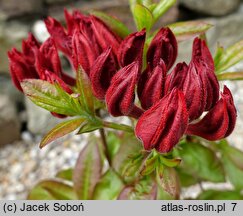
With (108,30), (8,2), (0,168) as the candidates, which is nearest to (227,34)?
(8,2)

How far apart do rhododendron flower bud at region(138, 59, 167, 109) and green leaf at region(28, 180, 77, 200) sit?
38 centimetres

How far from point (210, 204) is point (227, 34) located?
1552 mm

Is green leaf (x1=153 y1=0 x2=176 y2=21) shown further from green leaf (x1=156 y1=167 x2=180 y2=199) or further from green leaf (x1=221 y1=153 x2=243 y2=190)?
green leaf (x1=221 y1=153 x2=243 y2=190)

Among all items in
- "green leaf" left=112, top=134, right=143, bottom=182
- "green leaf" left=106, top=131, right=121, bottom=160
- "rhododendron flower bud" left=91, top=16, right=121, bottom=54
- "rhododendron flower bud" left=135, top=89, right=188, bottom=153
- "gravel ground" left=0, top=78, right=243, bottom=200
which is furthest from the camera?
"gravel ground" left=0, top=78, right=243, bottom=200

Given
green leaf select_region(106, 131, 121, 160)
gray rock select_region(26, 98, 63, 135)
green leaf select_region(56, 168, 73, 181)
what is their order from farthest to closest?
1. gray rock select_region(26, 98, 63, 135)
2. green leaf select_region(56, 168, 73, 181)
3. green leaf select_region(106, 131, 121, 160)

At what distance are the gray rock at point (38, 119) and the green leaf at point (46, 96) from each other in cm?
125

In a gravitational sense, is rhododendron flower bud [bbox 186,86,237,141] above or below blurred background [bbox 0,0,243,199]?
above

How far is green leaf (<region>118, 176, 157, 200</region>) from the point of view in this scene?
79 cm

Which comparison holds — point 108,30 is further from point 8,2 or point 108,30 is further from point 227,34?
point 227,34

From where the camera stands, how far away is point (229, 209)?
73cm

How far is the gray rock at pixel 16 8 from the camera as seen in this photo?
5.96ft

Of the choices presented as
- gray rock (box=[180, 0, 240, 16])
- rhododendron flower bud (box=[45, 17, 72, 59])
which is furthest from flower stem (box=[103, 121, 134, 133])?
gray rock (box=[180, 0, 240, 16])

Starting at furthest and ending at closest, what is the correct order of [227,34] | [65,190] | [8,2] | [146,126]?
[227,34]
[8,2]
[65,190]
[146,126]

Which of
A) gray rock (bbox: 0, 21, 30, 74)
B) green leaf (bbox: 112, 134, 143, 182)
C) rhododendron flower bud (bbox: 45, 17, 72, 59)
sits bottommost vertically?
gray rock (bbox: 0, 21, 30, 74)
